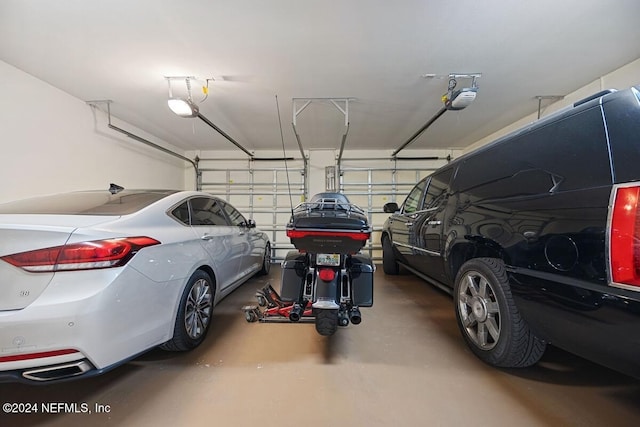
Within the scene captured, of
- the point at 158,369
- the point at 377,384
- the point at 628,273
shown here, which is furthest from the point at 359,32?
the point at 158,369

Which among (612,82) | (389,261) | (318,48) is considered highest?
(318,48)

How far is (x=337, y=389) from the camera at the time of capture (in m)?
1.54

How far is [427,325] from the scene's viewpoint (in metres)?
2.45

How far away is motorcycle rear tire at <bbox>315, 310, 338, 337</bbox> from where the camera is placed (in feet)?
5.93

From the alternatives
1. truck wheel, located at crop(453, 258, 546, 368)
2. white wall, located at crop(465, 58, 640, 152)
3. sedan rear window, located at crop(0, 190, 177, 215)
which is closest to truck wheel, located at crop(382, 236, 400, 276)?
truck wheel, located at crop(453, 258, 546, 368)

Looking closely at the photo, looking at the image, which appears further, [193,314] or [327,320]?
[193,314]

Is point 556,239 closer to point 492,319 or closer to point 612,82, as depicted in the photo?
point 492,319

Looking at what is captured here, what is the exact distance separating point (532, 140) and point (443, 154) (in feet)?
16.1

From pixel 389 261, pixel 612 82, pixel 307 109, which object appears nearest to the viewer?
pixel 612 82

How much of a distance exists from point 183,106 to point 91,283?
255cm

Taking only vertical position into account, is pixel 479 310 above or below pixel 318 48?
below

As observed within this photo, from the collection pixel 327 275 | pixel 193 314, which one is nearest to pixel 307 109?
pixel 327 275

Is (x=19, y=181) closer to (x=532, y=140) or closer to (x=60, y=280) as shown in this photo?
(x=60, y=280)

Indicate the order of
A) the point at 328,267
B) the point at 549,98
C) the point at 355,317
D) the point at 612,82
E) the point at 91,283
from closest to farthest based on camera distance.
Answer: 1. the point at 91,283
2. the point at 355,317
3. the point at 328,267
4. the point at 612,82
5. the point at 549,98
